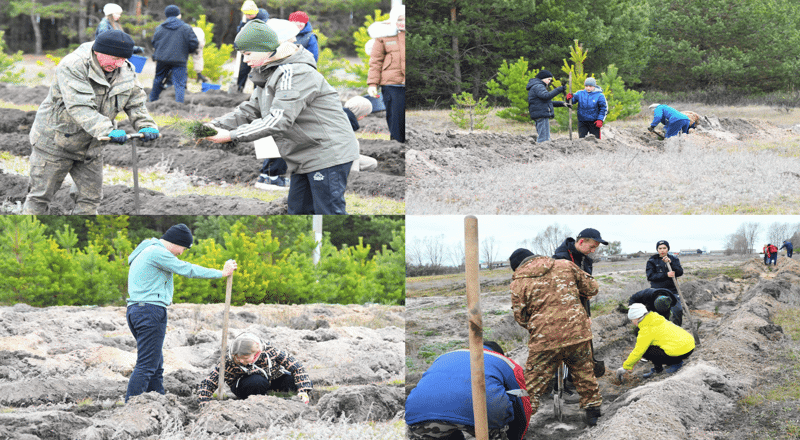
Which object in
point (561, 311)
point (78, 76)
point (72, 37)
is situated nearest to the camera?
point (561, 311)

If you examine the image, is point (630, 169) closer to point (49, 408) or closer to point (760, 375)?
point (760, 375)

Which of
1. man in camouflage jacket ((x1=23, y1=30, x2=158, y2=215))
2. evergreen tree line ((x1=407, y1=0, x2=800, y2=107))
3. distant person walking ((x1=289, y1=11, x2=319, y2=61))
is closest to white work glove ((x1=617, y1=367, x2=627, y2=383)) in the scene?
man in camouflage jacket ((x1=23, y1=30, x2=158, y2=215))

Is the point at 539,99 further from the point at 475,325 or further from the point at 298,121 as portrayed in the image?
the point at 475,325

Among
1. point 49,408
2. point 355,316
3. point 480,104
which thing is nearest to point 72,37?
point 480,104

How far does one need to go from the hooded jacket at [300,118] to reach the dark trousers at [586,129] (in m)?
6.09

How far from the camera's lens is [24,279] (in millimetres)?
8258

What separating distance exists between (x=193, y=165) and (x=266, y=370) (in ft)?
16.9

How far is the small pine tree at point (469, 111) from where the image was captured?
11234 millimetres

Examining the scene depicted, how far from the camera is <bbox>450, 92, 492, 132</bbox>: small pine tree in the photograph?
11.2 meters

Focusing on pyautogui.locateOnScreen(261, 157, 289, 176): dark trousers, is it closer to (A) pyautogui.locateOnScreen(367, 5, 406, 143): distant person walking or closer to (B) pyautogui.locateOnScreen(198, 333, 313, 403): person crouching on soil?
(A) pyautogui.locateOnScreen(367, 5, 406, 143): distant person walking

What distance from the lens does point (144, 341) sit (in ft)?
15.3

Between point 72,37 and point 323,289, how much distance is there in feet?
67.1

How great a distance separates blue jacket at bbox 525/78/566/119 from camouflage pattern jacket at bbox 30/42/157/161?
5538 millimetres

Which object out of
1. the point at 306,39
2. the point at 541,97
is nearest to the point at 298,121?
the point at 306,39
